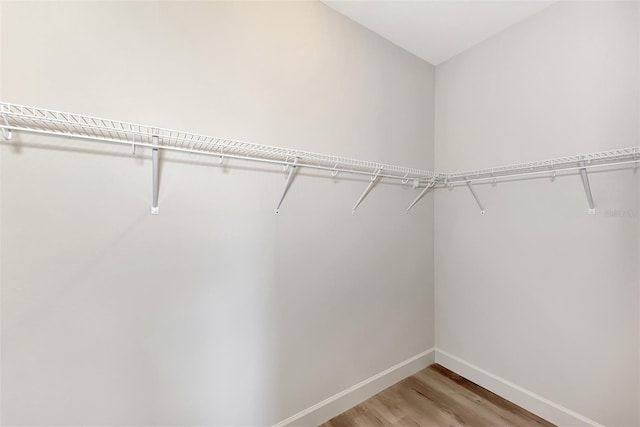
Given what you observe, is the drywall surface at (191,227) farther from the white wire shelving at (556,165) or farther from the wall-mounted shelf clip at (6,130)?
the white wire shelving at (556,165)

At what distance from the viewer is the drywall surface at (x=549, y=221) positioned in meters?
1.36

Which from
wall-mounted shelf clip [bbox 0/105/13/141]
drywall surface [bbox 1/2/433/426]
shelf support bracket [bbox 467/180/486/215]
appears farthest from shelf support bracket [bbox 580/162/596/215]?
wall-mounted shelf clip [bbox 0/105/13/141]

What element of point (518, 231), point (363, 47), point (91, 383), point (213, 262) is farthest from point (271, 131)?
point (518, 231)

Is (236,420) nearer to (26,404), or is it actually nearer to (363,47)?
(26,404)

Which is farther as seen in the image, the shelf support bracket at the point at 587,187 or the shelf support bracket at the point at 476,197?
the shelf support bracket at the point at 476,197

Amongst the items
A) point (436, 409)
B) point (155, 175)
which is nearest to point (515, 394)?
point (436, 409)

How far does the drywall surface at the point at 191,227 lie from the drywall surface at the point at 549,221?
0.68 metres

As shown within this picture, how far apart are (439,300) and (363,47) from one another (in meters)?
2.12

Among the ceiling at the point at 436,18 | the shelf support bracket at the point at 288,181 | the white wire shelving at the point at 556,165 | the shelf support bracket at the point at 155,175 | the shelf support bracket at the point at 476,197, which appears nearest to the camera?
the shelf support bracket at the point at 155,175

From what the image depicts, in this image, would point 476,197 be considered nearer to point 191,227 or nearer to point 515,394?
point 515,394

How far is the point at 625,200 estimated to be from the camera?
4.40 ft

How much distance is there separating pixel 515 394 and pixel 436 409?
1.87ft

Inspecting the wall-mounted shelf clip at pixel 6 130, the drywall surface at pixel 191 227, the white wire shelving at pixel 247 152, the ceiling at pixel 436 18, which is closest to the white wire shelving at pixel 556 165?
the white wire shelving at pixel 247 152

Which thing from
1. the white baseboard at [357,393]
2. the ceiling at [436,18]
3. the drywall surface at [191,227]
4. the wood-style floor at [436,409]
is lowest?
the wood-style floor at [436,409]
